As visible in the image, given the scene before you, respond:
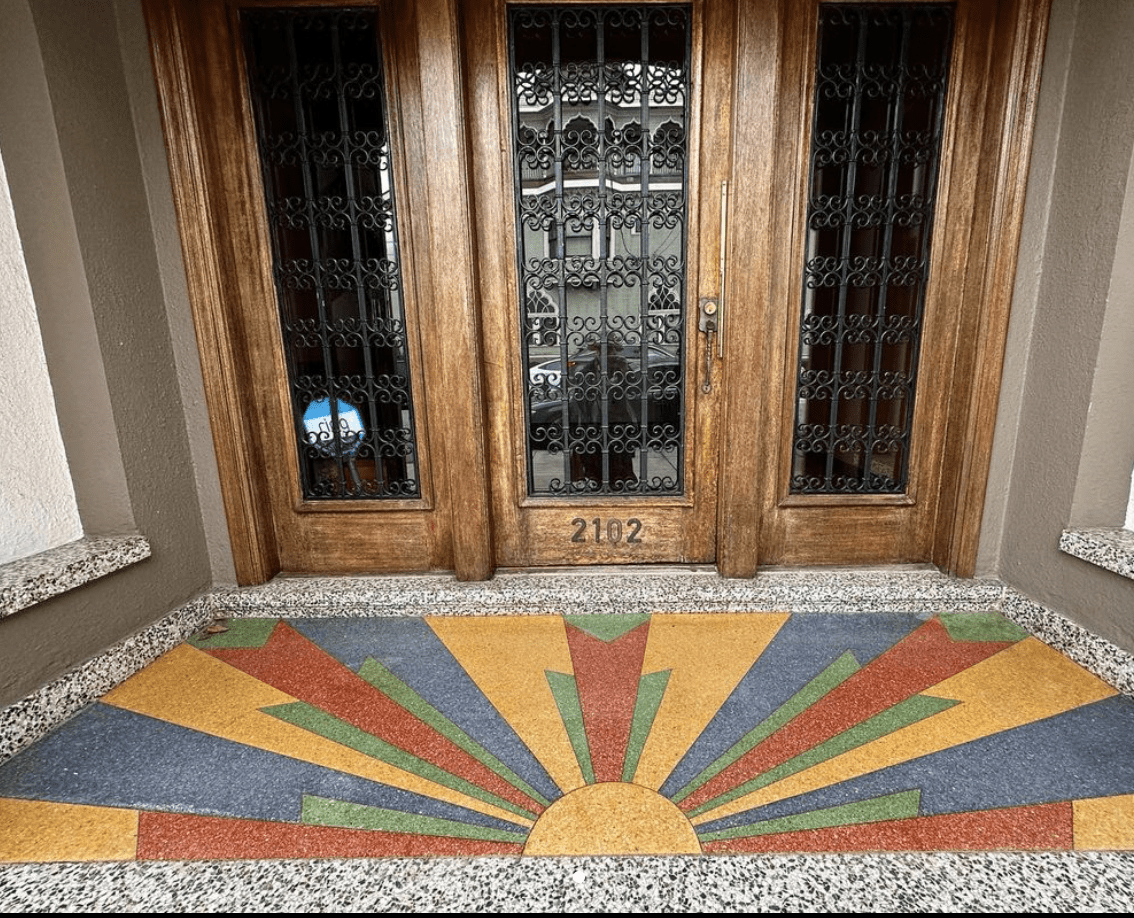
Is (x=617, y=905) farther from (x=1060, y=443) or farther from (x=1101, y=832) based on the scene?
(x=1060, y=443)

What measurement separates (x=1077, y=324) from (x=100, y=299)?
284 cm

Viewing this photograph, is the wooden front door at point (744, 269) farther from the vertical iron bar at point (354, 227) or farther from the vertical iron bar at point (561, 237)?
the vertical iron bar at point (354, 227)

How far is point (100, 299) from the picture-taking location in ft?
5.50

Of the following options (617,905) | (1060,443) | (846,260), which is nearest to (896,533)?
(1060,443)

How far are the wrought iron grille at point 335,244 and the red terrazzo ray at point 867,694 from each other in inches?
55.4

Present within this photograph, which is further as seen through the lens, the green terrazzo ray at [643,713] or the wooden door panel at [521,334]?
the wooden door panel at [521,334]

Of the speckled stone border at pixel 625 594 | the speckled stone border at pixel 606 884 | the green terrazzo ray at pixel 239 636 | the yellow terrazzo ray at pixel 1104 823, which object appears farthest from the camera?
the speckled stone border at pixel 625 594

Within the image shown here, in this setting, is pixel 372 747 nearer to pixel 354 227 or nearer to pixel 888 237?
pixel 354 227

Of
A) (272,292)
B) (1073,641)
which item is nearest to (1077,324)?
(1073,641)

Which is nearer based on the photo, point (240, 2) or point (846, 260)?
point (240, 2)

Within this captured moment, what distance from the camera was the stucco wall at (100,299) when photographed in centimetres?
154

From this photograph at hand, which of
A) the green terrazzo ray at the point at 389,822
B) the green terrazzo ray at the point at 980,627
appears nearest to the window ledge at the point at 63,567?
the green terrazzo ray at the point at 389,822

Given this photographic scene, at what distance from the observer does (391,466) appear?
2129 mm

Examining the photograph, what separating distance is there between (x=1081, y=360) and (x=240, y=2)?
2743 mm
